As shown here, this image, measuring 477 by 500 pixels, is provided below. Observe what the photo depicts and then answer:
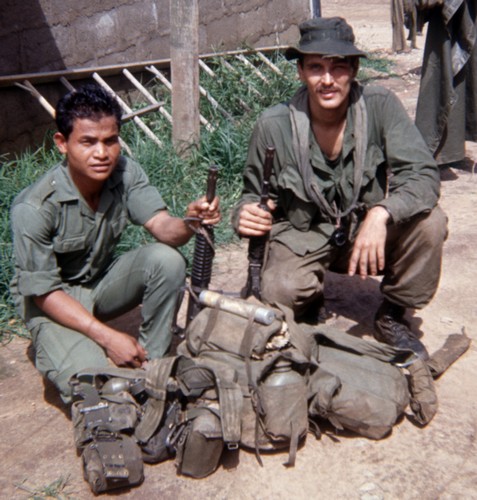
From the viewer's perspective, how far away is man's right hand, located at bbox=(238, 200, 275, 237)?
10.7 ft

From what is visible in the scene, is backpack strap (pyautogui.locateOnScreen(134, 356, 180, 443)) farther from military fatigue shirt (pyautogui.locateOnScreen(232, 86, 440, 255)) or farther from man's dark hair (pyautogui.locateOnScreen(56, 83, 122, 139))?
man's dark hair (pyautogui.locateOnScreen(56, 83, 122, 139))

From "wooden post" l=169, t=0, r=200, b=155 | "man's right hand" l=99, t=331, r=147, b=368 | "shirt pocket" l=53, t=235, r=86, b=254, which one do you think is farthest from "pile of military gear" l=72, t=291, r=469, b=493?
"wooden post" l=169, t=0, r=200, b=155

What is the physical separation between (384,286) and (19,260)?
5.52 feet

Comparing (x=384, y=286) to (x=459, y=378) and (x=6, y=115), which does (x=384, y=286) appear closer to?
(x=459, y=378)

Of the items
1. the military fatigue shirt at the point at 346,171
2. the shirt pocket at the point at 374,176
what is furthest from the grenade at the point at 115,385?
the shirt pocket at the point at 374,176

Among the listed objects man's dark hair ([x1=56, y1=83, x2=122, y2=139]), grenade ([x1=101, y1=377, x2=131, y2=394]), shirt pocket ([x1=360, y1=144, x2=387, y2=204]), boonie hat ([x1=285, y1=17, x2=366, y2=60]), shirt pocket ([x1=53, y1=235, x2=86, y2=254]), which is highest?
boonie hat ([x1=285, y1=17, x2=366, y2=60])

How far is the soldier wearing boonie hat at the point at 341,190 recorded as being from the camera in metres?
3.26

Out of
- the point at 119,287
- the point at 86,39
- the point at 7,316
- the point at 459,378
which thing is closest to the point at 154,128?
the point at 86,39

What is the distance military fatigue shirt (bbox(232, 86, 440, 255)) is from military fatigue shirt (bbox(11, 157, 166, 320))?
493 mm

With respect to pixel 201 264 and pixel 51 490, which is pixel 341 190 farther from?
pixel 51 490

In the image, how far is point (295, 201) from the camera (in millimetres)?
3533

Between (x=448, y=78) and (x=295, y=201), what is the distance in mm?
2915

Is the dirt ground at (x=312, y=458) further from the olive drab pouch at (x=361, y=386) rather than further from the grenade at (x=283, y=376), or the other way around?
the grenade at (x=283, y=376)

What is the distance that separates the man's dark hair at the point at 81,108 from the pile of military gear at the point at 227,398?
2.85ft
